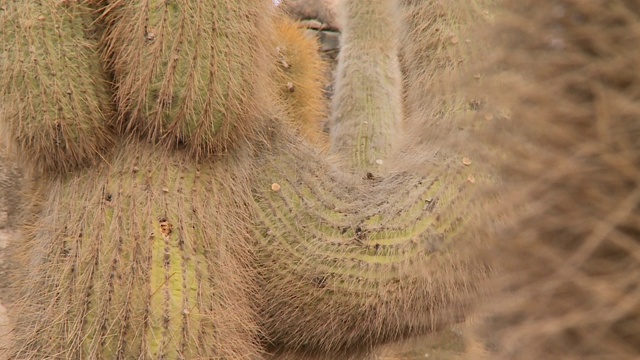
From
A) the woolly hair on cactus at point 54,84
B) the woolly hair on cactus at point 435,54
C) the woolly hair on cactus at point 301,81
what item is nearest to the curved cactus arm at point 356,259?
the woolly hair on cactus at point 435,54

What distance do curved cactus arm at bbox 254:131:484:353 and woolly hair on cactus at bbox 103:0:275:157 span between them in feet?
0.66

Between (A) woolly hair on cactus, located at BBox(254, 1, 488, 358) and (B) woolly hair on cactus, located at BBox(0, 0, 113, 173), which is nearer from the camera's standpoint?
(B) woolly hair on cactus, located at BBox(0, 0, 113, 173)

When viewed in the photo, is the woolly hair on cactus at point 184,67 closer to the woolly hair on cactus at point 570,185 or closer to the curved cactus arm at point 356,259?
the curved cactus arm at point 356,259

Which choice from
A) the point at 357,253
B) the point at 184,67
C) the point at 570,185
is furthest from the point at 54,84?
the point at 570,185

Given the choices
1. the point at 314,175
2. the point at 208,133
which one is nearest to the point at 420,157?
the point at 314,175

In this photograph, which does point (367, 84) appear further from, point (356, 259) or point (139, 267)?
point (139, 267)

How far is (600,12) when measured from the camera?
67cm

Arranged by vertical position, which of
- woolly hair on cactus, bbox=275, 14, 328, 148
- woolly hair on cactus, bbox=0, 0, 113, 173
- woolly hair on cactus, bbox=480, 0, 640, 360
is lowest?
woolly hair on cactus, bbox=275, 14, 328, 148

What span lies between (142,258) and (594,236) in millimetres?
971

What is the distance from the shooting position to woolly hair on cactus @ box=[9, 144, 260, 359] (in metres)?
1.43

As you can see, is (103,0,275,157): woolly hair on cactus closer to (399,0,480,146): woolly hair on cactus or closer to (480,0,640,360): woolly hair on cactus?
(399,0,480,146): woolly hair on cactus

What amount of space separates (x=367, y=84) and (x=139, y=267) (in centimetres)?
127

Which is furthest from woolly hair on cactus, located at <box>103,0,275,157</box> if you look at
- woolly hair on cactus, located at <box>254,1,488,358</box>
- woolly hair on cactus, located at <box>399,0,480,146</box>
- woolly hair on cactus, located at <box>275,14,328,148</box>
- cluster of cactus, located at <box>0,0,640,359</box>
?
woolly hair on cactus, located at <box>275,14,328,148</box>

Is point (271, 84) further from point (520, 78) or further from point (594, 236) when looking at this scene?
point (594, 236)
